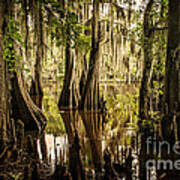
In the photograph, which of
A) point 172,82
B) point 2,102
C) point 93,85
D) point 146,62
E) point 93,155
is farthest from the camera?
point 93,85

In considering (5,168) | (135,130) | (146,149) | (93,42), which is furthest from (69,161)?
(93,42)

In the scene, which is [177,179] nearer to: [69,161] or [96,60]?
[69,161]

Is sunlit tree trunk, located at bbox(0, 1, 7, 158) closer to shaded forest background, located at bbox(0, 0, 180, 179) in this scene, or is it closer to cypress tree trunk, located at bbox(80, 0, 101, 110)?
shaded forest background, located at bbox(0, 0, 180, 179)

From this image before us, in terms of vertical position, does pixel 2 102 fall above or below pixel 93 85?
above

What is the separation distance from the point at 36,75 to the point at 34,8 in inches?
419

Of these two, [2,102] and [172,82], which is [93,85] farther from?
[2,102]

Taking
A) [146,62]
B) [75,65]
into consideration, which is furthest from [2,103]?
[75,65]

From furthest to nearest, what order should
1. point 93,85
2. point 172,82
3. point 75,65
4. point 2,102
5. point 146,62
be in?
1. point 75,65
2. point 93,85
3. point 146,62
4. point 172,82
5. point 2,102

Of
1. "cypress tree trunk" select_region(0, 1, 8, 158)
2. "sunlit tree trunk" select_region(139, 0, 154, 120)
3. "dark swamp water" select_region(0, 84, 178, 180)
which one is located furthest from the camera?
"sunlit tree trunk" select_region(139, 0, 154, 120)

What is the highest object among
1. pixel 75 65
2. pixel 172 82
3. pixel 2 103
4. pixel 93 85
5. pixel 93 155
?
pixel 75 65

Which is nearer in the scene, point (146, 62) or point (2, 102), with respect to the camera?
point (2, 102)

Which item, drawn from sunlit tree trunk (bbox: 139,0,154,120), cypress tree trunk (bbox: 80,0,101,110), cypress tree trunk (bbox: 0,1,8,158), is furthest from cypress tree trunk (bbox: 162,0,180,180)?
cypress tree trunk (bbox: 80,0,101,110)

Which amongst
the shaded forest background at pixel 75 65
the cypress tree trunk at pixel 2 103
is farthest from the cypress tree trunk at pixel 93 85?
the cypress tree trunk at pixel 2 103

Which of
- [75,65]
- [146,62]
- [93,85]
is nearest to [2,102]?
[146,62]
